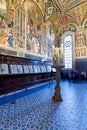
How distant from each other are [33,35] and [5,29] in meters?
3.77

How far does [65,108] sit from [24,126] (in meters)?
1.75

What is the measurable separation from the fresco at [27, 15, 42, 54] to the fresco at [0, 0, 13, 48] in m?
2.36

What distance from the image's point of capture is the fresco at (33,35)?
10.2 metres

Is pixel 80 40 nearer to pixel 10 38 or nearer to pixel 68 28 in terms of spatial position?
pixel 68 28

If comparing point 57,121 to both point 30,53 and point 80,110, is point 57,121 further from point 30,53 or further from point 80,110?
point 30,53

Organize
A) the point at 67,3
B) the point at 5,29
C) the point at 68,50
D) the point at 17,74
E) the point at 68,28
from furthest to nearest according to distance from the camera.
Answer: the point at 68,50
the point at 68,28
the point at 67,3
the point at 5,29
the point at 17,74

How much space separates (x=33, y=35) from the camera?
10.8 metres

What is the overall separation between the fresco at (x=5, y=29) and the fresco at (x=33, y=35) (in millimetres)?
2355

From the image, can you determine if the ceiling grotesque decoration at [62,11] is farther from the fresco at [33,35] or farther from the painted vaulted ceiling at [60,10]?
the fresco at [33,35]

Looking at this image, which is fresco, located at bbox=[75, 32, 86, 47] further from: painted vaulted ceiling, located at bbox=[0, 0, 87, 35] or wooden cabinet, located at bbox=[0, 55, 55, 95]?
wooden cabinet, located at bbox=[0, 55, 55, 95]

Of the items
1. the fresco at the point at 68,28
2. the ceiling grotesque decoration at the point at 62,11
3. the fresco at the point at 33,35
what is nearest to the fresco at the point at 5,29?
the fresco at the point at 33,35

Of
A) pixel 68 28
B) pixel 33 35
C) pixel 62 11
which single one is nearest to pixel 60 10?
pixel 62 11

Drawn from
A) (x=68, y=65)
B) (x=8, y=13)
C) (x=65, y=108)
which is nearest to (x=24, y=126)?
(x=65, y=108)

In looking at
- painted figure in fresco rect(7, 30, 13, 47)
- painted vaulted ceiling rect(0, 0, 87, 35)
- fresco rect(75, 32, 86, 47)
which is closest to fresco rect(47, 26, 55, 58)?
painted vaulted ceiling rect(0, 0, 87, 35)
